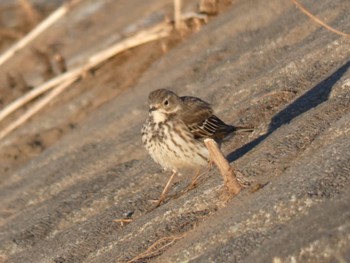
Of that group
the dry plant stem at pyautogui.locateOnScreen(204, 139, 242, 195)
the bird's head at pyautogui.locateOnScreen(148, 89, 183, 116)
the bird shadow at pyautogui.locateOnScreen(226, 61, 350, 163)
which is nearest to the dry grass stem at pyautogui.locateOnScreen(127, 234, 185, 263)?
the dry plant stem at pyautogui.locateOnScreen(204, 139, 242, 195)

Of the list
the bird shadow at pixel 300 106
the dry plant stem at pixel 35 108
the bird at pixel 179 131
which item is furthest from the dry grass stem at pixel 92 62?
the bird shadow at pixel 300 106

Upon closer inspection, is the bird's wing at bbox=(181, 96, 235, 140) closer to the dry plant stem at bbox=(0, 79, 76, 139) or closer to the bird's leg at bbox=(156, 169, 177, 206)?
the bird's leg at bbox=(156, 169, 177, 206)

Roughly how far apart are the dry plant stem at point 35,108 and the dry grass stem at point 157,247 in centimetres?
721

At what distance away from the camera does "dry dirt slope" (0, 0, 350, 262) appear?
7141mm

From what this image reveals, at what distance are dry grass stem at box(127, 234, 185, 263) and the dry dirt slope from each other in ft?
0.15

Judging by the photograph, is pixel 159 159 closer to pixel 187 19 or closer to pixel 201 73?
pixel 201 73

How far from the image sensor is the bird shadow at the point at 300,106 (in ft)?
32.2


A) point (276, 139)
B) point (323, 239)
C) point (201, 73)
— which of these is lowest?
point (323, 239)

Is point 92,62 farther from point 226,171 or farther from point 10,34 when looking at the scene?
point 226,171

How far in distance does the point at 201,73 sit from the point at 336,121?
451 centimetres

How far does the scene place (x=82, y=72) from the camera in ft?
50.1

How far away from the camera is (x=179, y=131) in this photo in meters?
9.88

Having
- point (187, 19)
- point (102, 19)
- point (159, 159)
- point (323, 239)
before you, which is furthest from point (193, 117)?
point (102, 19)

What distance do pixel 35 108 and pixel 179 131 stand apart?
5.57m
